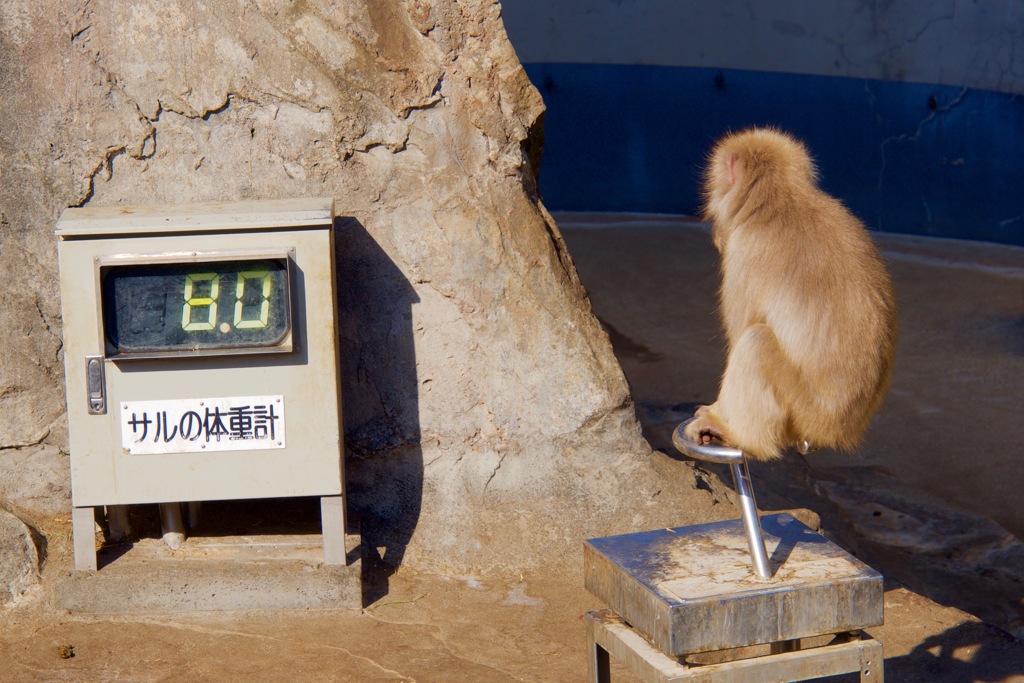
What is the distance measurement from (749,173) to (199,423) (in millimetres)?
1769

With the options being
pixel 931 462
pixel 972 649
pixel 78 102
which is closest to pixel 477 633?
pixel 972 649

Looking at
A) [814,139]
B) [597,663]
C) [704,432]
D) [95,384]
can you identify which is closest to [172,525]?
[95,384]

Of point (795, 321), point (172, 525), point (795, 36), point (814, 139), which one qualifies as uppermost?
point (795, 36)

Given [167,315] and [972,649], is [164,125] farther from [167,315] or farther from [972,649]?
[972,649]

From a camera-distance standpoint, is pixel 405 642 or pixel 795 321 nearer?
pixel 795 321

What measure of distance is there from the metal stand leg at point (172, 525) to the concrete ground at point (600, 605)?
240mm

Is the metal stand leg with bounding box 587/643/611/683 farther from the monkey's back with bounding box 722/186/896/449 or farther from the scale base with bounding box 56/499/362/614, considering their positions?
the scale base with bounding box 56/499/362/614

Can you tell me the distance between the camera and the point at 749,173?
2969 millimetres

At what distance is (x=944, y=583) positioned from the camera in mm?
4699

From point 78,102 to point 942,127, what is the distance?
725 cm

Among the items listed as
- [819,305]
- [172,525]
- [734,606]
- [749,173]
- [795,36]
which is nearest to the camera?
[734,606]

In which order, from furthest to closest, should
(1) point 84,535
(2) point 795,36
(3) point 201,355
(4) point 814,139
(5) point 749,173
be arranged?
1. (4) point 814,139
2. (2) point 795,36
3. (1) point 84,535
4. (3) point 201,355
5. (5) point 749,173

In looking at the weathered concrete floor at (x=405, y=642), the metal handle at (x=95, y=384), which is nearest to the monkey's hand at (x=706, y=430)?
the weathered concrete floor at (x=405, y=642)

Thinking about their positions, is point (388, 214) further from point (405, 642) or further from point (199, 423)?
point (405, 642)
